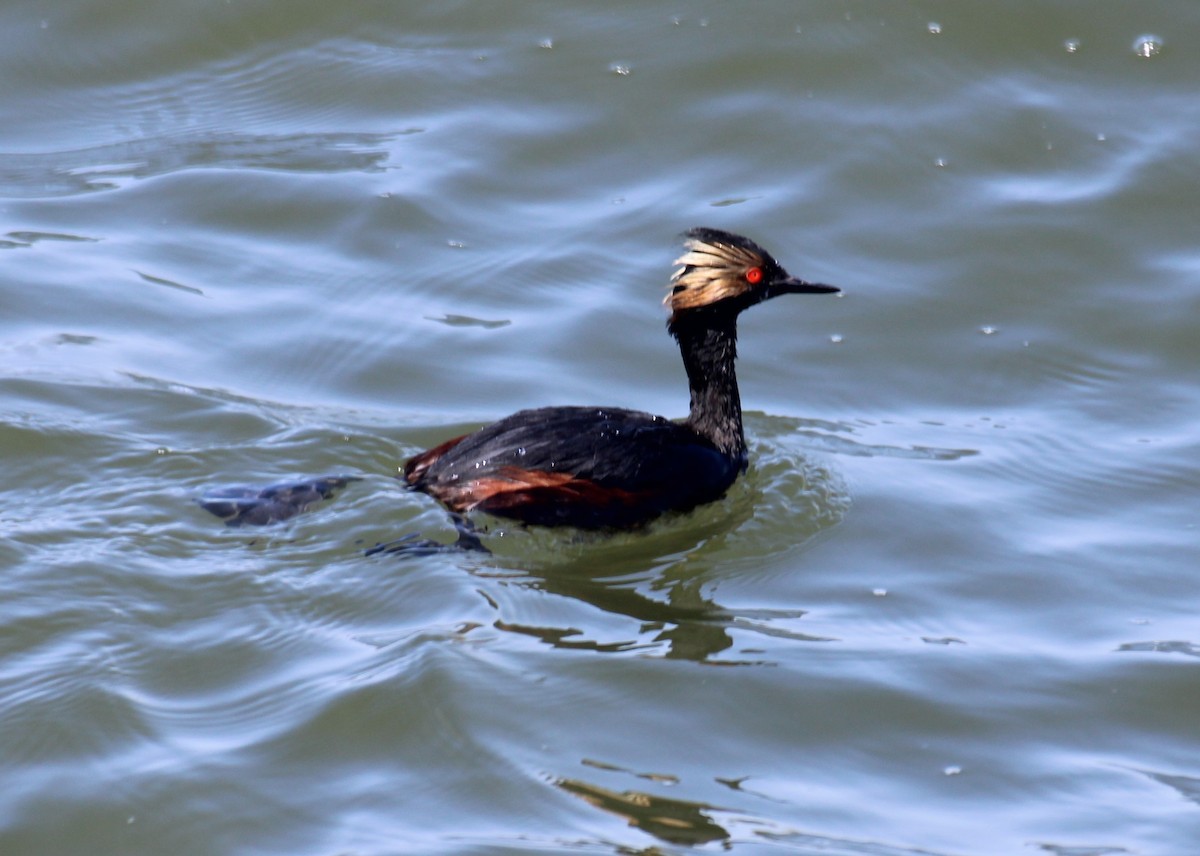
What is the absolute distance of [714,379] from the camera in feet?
25.0

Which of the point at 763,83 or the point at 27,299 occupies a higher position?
the point at 763,83

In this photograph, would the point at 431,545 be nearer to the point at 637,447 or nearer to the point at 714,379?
the point at 637,447

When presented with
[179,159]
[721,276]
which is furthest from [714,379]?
[179,159]

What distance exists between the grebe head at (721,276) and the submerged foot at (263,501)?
1.82m

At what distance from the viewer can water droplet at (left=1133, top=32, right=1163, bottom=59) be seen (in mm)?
10664

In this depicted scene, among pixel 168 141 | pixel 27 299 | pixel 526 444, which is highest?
pixel 168 141

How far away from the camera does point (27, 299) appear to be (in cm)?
891

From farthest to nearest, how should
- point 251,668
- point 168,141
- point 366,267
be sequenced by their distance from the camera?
point 168,141 < point 366,267 < point 251,668

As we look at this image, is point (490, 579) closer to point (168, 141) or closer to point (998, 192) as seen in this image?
point (998, 192)

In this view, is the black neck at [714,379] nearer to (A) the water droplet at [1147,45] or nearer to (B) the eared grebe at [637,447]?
(B) the eared grebe at [637,447]

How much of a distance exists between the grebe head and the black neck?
0.07 meters

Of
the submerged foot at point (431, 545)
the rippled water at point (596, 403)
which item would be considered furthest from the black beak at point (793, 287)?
the submerged foot at point (431, 545)

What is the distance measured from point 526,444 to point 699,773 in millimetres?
1952

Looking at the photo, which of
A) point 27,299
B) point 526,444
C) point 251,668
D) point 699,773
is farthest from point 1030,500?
point 27,299
